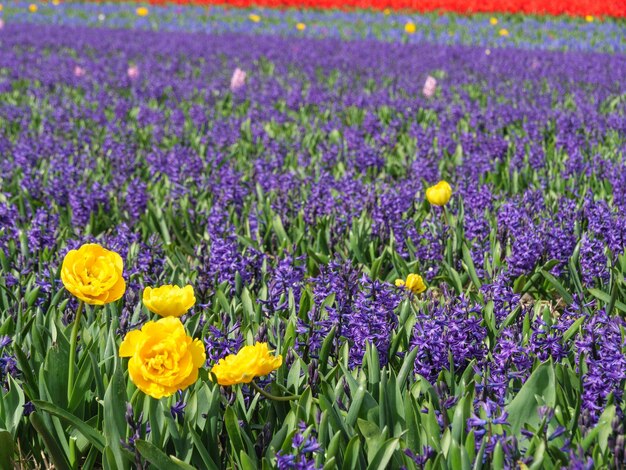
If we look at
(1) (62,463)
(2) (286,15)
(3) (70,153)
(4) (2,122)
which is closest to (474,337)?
(1) (62,463)

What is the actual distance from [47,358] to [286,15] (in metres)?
18.5

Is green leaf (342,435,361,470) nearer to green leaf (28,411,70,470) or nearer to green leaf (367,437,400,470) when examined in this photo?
green leaf (367,437,400,470)

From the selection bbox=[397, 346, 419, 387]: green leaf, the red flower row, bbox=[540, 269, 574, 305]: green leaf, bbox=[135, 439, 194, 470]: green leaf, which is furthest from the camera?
the red flower row

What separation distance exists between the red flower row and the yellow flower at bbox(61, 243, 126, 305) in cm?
1836

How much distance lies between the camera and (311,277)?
3.11 metres

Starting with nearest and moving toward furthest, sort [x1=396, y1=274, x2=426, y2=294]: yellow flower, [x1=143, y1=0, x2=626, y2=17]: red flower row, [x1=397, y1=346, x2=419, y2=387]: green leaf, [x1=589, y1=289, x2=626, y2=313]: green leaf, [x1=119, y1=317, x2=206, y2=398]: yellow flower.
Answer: [x1=119, y1=317, x2=206, y2=398]: yellow flower → [x1=397, y1=346, x2=419, y2=387]: green leaf → [x1=396, y1=274, x2=426, y2=294]: yellow flower → [x1=589, y1=289, x2=626, y2=313]: green leaf → [x1=143, y1=0, x2=626, y2=17]: red flower row

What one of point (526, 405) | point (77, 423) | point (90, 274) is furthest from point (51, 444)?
point (526, 405)

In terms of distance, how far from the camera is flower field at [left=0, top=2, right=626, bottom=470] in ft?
6.45

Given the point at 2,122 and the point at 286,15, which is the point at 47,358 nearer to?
the point at 2,122

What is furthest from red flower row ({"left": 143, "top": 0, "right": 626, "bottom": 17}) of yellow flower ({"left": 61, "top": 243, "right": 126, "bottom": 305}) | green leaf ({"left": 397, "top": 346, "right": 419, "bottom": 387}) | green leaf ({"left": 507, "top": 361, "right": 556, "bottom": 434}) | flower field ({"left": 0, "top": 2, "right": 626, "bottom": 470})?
yellow flower ({"left": 61, "top": 243, "right": 126, "bottom": 305})

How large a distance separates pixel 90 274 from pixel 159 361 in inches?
15.3

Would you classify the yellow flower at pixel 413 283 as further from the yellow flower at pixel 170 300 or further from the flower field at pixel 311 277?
the yellow flower at pixel 170 300

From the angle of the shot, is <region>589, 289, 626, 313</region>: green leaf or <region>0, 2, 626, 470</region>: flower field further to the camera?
<region>589, 289, 626, 313</region>: green leaf

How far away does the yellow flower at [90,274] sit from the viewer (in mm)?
1936
